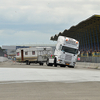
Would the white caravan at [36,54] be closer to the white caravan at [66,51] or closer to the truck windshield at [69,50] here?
the white caravan at [66,51]

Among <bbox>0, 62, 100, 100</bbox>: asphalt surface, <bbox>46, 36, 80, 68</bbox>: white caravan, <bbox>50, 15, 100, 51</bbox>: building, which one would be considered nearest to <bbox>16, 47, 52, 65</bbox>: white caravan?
<bbox>46, 36, 80, 68</bbox>: white caravan

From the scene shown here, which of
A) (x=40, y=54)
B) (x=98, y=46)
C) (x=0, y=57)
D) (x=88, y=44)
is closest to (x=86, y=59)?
(x=40, y=54)

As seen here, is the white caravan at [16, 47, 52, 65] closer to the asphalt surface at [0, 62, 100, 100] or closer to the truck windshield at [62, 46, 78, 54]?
the truck windshield at [62, 46, 78, 54]

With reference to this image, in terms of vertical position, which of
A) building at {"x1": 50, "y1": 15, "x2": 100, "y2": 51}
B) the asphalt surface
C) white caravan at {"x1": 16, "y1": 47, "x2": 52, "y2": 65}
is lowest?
the asphalt surface

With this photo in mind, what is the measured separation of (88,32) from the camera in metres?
69.9

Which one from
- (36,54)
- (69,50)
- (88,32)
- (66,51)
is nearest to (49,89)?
(66,51)

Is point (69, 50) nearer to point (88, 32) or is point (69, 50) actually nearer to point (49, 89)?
point (49, 89)

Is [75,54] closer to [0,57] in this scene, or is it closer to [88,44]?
[0,57]

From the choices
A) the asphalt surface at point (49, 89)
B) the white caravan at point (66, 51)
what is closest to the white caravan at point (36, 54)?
the white caravan at point (66, 51)

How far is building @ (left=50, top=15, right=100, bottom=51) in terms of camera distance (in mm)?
55756

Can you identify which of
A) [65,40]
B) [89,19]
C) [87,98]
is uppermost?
[89,19]

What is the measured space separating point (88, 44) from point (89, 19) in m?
29.3

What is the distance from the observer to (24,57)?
44.4 metres

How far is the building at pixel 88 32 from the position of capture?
183 feet
